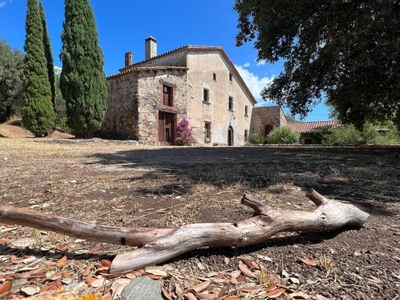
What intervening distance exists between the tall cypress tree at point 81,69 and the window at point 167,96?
348cm

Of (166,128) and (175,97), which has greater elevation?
(175,97)

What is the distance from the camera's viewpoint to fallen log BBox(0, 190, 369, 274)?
114 cm

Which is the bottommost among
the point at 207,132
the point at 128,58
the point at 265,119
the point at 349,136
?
the point at 349,136

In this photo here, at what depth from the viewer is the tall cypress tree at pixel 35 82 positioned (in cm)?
1085

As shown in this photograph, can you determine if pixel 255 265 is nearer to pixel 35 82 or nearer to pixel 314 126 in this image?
pixel 35 82

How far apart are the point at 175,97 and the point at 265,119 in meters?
11.3

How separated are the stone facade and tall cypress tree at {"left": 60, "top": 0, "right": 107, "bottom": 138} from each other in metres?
1.59

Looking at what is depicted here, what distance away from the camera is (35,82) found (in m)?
11.1

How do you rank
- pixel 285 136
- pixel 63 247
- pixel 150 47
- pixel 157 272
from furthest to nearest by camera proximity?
pixel 285 136, pixel 150 47, pixel 63 247, pixel 157 272

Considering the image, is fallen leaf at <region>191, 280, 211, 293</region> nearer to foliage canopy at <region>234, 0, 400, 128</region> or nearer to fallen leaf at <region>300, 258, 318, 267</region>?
fallen leaf at <region>300, 258, 318, 267</region>

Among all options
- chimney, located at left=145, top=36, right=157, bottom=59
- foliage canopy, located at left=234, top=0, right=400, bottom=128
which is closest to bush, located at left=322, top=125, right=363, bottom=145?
foliage canopy, located at left=234, top=0, right=400, bottom=128

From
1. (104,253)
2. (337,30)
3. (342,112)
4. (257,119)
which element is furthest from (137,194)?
(257,119)

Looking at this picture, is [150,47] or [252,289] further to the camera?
[150,47]

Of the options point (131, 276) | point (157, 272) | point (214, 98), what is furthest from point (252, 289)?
point (214, 98)
